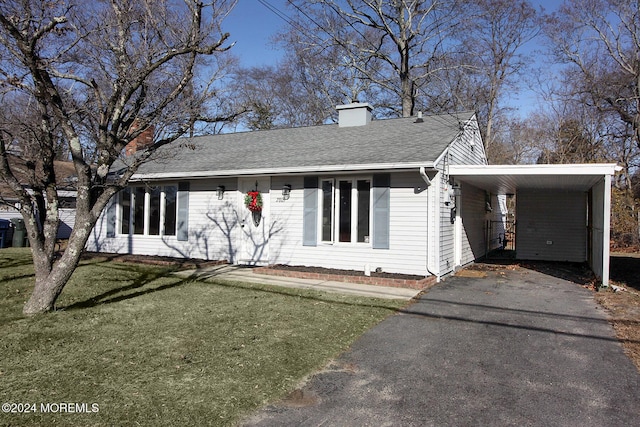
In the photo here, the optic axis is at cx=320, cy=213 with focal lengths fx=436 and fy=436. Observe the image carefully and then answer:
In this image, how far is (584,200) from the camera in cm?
1388

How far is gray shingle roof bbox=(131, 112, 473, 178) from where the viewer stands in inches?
380

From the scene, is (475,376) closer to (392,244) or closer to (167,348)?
(167,348)

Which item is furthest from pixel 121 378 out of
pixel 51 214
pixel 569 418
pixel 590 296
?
pixel 590 296

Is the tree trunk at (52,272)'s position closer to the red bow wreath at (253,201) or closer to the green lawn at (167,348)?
the green lawn at (167,348)

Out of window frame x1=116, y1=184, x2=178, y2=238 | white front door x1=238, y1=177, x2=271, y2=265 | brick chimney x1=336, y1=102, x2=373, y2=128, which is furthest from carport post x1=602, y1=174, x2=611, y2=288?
window frame x1=116, y1=184, x2=178, y2=238

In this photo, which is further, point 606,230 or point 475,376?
point 606,230

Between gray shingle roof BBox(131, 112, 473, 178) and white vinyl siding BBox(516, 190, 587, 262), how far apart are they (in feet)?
14.0

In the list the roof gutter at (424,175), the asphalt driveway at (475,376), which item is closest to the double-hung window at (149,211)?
the roof gutter at (424,175)

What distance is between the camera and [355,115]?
13.6m

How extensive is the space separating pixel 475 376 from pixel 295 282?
521cm

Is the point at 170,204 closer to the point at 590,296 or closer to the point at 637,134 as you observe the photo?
the point at 590,296

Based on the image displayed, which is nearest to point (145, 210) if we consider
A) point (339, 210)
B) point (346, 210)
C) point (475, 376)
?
point (339, 210)

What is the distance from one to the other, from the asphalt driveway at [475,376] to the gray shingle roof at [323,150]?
3831mm

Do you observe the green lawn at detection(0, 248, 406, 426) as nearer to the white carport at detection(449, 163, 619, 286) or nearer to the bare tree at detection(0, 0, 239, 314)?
the bare tree at detection(0, 0, 239, 314)
